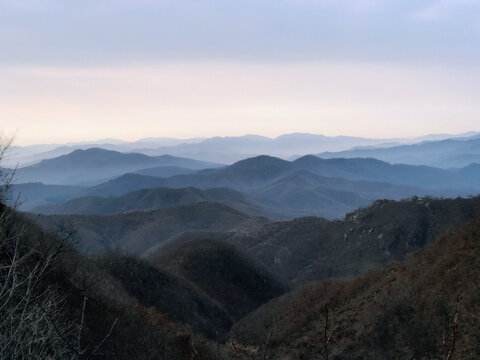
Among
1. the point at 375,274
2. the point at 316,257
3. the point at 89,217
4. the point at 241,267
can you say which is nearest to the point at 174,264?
the point at 241,267

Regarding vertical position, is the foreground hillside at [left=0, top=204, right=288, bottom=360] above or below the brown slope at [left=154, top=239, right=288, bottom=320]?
above

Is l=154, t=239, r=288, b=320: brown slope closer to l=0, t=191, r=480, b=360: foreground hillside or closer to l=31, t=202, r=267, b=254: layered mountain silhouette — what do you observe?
l=0, t=191, r=480, b=360: foreground hillside

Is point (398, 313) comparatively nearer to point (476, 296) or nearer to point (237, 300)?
point (476, 296)

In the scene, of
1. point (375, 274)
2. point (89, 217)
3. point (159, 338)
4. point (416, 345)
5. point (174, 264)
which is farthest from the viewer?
point (89, 217)

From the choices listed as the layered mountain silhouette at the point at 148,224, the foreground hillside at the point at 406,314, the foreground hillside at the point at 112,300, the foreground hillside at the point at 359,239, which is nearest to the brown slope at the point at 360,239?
the foreground hillside at the point at 359,239

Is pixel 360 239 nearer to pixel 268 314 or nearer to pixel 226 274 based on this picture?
pixel 226 274

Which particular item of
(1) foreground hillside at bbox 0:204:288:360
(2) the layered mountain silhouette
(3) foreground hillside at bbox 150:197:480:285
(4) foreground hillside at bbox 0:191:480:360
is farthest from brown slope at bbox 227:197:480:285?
(4) foreground hillside at bbox 0:191:480:360

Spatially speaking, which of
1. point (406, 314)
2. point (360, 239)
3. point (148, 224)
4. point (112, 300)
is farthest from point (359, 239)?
point (148, 224)

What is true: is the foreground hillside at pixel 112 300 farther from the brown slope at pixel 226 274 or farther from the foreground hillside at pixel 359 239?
the foreground hillside at pixel 359 239

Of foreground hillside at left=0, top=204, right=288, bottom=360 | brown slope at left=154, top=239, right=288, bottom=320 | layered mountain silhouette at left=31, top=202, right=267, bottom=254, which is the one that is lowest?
layered mountain silhouette at left=31, top=202, right=267, bottom=254
